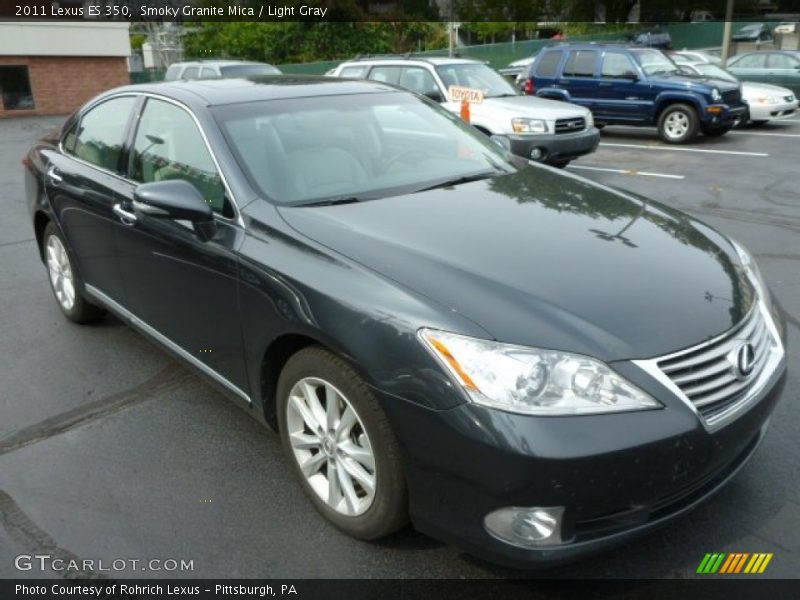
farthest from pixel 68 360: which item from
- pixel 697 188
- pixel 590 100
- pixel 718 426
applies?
pixel 590 100

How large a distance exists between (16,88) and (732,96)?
66.7 ft

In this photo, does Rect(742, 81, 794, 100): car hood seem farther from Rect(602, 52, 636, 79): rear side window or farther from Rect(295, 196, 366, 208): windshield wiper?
Rect(295, 196, 366, 208): windshield wiper

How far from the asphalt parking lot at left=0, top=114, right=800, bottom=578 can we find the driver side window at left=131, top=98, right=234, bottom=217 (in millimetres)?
1165

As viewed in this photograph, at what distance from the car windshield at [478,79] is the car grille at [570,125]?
4.03 ft

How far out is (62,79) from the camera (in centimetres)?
2330

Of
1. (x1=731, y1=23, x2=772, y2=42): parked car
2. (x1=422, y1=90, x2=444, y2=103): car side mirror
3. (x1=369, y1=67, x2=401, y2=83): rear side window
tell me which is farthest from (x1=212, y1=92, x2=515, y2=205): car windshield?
(x1=731, y1=23, x2=772, y2=42): parked car

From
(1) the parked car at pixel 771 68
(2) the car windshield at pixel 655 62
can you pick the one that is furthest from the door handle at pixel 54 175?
(1) the parked car at pixel 771 68

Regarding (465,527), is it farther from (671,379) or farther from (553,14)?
(553,14)

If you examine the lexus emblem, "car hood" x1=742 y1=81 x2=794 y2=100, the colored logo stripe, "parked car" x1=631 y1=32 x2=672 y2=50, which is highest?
"parked car" x1=631 y1=32 x2=672 y2=50

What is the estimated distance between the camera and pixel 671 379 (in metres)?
2.29

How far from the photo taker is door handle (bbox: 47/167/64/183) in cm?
460

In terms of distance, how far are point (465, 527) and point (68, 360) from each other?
10.4 feet

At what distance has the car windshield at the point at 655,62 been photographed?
13750 mm

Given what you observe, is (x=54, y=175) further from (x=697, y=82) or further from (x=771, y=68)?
(x=771, y=68)
